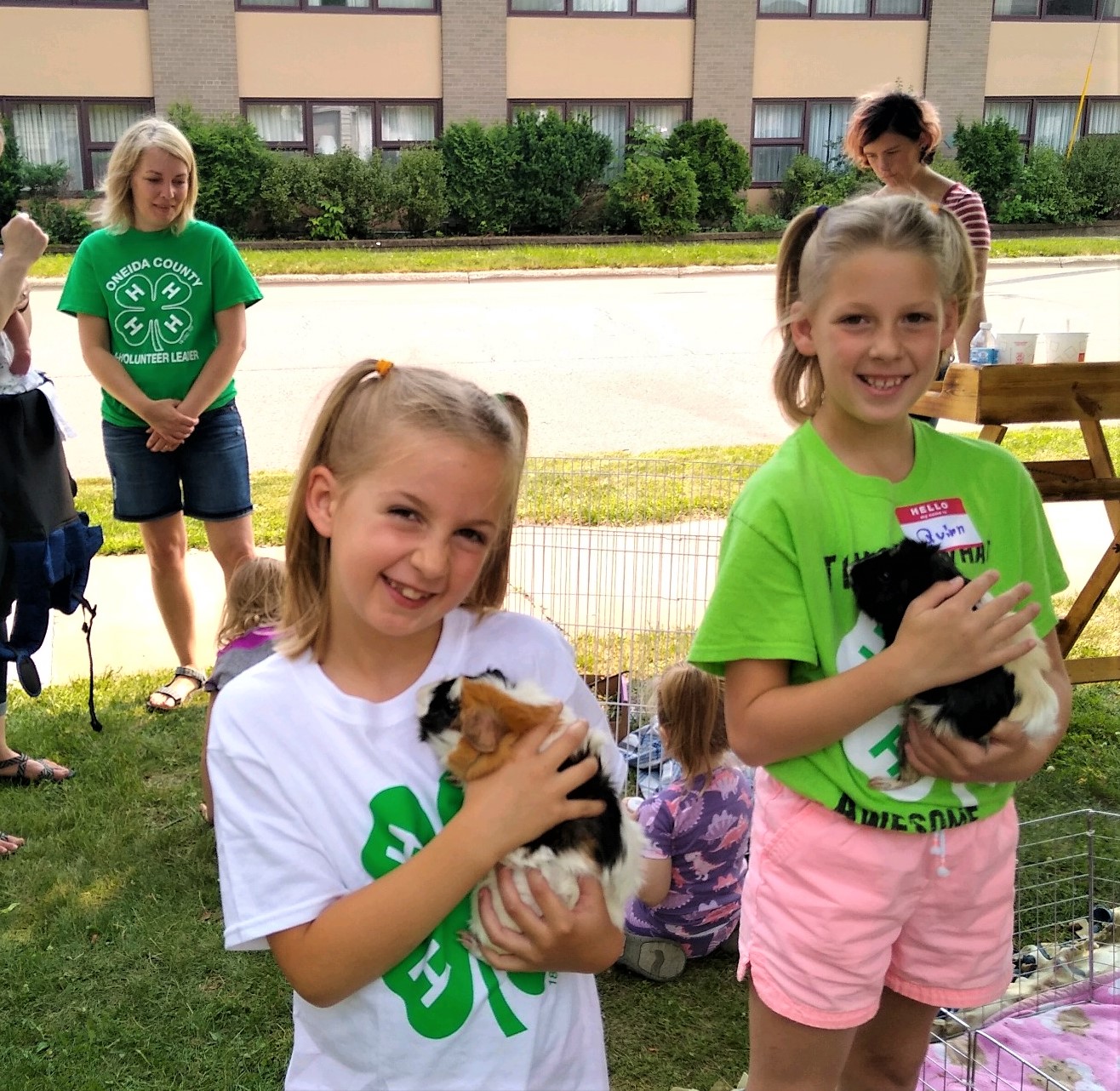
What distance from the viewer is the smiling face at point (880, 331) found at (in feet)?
6.72

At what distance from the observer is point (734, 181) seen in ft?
83.0

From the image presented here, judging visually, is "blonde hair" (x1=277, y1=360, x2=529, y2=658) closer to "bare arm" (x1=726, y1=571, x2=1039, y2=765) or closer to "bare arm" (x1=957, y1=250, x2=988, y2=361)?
"bare arm" (x1=726, y1=571, x2=1039, y2=765)

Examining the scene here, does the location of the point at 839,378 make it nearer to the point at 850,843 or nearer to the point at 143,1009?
the point at 850,843

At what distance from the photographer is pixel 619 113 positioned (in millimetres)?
26266

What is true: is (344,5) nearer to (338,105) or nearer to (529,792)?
(338,105)

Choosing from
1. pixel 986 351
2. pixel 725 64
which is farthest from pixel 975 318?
pixel 725 64

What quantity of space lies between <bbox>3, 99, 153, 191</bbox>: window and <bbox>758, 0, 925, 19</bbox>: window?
1395 cm

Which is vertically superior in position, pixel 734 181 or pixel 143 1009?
pixel 734 181

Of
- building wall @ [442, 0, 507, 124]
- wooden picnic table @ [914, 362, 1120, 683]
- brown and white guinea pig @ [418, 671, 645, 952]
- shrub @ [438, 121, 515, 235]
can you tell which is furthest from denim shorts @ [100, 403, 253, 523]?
building wall @ [442, 0, 507, 124]

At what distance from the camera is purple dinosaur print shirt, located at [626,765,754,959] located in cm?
333

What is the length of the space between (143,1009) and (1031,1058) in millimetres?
2365

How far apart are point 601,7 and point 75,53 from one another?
1103 centimetres

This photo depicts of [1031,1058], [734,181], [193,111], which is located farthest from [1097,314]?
[193,111]

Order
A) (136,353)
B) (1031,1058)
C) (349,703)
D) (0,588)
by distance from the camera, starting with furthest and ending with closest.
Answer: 1. (136,353)
2. (0,588)
3. (1031,1058)
4. (349,703)
